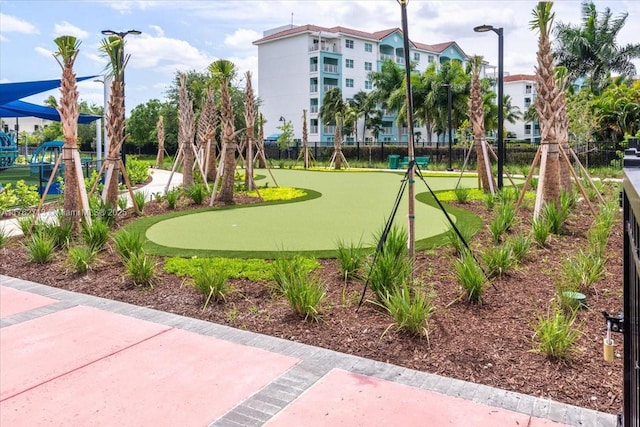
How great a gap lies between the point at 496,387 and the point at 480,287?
1579mm

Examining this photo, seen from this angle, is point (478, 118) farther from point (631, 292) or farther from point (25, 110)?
point (25, 110)

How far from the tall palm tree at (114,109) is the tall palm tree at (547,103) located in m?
8.04

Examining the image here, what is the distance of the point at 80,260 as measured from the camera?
7.01m

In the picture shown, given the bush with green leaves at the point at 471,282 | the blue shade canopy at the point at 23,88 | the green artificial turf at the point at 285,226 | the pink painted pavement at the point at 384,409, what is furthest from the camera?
the blue shade canopy at the point at 23,88

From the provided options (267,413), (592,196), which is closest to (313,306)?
(267,413)

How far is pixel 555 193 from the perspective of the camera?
30.2 ft

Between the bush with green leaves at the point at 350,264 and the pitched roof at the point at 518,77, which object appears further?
the pitched roof at the point at 518,77

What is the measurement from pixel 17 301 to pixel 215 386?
342 cm

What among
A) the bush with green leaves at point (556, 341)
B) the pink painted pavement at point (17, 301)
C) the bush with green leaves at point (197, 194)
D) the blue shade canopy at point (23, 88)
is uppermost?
the blue shade canopy at point (23, 88)

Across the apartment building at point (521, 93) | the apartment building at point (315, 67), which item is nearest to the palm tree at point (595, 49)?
the apartment building at point (315, 67)

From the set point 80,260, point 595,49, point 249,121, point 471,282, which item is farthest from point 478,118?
point 595,49

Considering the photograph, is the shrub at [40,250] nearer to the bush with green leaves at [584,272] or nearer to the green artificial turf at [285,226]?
the green artificial turf at [285,226]

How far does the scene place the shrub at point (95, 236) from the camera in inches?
303

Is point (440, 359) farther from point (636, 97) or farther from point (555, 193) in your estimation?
point (636, 97)
